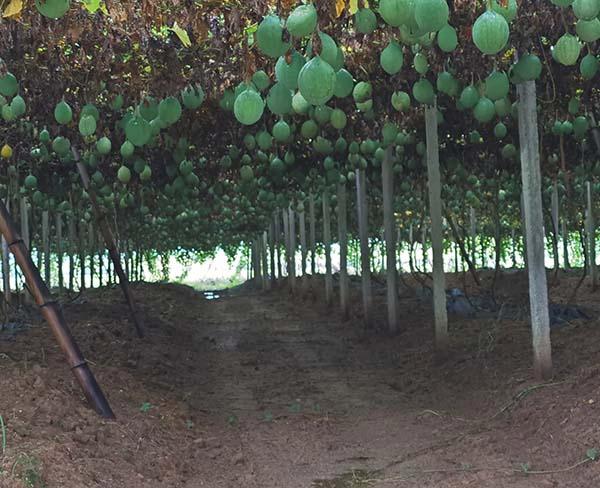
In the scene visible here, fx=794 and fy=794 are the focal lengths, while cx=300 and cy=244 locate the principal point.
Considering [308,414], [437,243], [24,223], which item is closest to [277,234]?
[24,223]

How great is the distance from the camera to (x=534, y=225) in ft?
18.2

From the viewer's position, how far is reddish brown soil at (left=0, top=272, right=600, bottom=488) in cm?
422

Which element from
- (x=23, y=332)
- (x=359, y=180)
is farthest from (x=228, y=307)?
(x=23, y=332)

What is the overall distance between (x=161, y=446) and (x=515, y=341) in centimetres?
376

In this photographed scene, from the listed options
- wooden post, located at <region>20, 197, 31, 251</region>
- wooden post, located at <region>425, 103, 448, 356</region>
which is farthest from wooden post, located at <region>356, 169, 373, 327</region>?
wooden post, located at <region>20, 197, 31, 251</region>

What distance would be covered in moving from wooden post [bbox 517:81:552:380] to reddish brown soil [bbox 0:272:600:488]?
247mm

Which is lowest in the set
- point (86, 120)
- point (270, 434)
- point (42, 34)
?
point (270, 434)

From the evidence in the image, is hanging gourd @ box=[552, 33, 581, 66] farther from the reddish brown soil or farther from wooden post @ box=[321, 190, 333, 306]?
wooden post @ box=[321, 190, 333, 306]

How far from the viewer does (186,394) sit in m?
6.59

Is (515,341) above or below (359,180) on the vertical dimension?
below

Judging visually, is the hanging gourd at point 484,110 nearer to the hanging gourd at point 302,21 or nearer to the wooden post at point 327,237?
the hanging gourd at point 302,21

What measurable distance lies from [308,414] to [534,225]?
7.20 feet

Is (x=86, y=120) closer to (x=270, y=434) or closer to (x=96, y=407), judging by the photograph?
(x=96, y=407)

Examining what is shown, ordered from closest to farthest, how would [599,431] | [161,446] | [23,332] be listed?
[599,431] < [161,446] < [23,332]
